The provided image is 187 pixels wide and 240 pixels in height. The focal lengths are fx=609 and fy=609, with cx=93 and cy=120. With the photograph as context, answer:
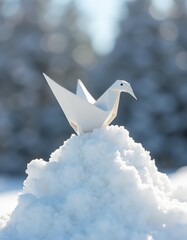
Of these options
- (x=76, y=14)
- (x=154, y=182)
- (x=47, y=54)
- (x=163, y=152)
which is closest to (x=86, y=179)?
(x=154, y=182)

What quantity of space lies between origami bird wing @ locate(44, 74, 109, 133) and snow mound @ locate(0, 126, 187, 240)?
97 mm

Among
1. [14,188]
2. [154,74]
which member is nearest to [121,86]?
[14,188]

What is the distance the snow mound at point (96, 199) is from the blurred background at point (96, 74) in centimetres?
805

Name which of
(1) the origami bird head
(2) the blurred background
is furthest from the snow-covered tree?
(1) the origami bird head

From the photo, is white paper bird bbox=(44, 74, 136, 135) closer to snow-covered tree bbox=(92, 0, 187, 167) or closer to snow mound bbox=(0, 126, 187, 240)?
snow mound bbox=(0, 126, 187, 240)

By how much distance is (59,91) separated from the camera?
4.30 meters

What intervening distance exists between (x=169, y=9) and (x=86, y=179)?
32.6 feet

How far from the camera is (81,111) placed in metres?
4.29

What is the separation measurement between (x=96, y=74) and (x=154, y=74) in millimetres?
1224

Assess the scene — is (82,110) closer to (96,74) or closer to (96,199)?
(96,199)

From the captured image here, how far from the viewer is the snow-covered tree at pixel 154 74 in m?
12.4

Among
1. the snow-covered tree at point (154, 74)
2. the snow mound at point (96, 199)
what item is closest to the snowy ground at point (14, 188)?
the snow mound at point (96, 199)

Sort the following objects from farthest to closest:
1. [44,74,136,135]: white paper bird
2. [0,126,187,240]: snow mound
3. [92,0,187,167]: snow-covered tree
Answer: [92,0,187,167]: snow-covered tree, [44,74,136,135]: white paper bird, [0,126,187,240]: snow mound

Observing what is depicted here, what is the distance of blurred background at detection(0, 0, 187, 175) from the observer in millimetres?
12406
